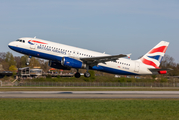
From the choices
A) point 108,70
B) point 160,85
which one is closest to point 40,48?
point 108,70

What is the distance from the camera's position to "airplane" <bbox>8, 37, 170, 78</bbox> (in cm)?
4384

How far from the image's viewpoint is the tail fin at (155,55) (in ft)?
180

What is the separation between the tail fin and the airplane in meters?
1.19

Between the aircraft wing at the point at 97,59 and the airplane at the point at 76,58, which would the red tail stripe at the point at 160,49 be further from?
the aircraft wing at the point at 97,59

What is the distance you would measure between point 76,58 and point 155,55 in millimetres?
19700

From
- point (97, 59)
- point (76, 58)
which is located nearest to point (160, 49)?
point (97, 59)

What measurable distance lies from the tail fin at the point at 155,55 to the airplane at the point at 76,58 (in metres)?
1.19

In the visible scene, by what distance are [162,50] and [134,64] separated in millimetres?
9112
